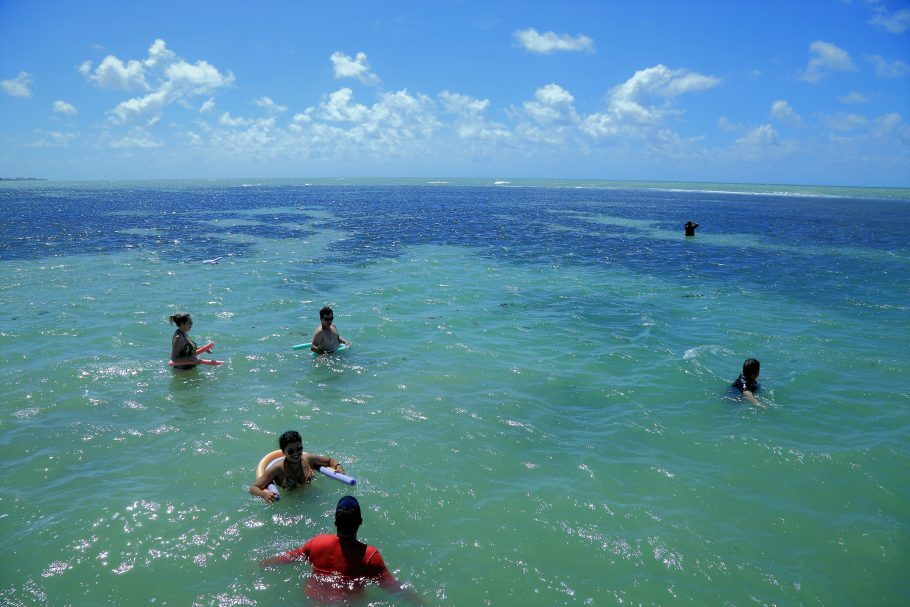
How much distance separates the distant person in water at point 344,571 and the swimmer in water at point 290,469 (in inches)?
63.2

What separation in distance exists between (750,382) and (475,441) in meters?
6.00

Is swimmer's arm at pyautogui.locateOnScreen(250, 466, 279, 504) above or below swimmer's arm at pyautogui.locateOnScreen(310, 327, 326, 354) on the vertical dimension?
below

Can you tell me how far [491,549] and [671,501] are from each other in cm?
286

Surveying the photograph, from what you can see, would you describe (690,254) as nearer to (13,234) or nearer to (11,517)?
(11,517)

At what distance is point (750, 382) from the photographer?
1066 centimetres

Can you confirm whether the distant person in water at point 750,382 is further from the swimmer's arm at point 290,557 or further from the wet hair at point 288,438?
the swimmer's arm at point 290,557

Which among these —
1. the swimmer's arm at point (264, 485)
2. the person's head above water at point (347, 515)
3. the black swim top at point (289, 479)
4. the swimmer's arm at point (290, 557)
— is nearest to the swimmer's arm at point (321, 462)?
the black swim top at point (289, 479)

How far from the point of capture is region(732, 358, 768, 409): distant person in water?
1038cm

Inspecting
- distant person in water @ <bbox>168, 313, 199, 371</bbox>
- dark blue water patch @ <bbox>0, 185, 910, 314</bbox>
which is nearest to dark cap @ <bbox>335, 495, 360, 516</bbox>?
distant person in water @ <bbox>168, 313, 199, 371</bbox>

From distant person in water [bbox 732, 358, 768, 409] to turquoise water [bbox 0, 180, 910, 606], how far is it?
477mm

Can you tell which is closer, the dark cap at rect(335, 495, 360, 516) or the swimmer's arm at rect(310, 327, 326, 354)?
the dark cap at rect(335, 495, 360, 516)

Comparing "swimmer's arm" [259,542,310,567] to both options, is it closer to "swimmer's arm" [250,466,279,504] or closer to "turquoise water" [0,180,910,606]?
"turquoise water" [0,180,910,606]

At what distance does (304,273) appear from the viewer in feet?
76.8

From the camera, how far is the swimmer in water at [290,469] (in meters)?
7.20
